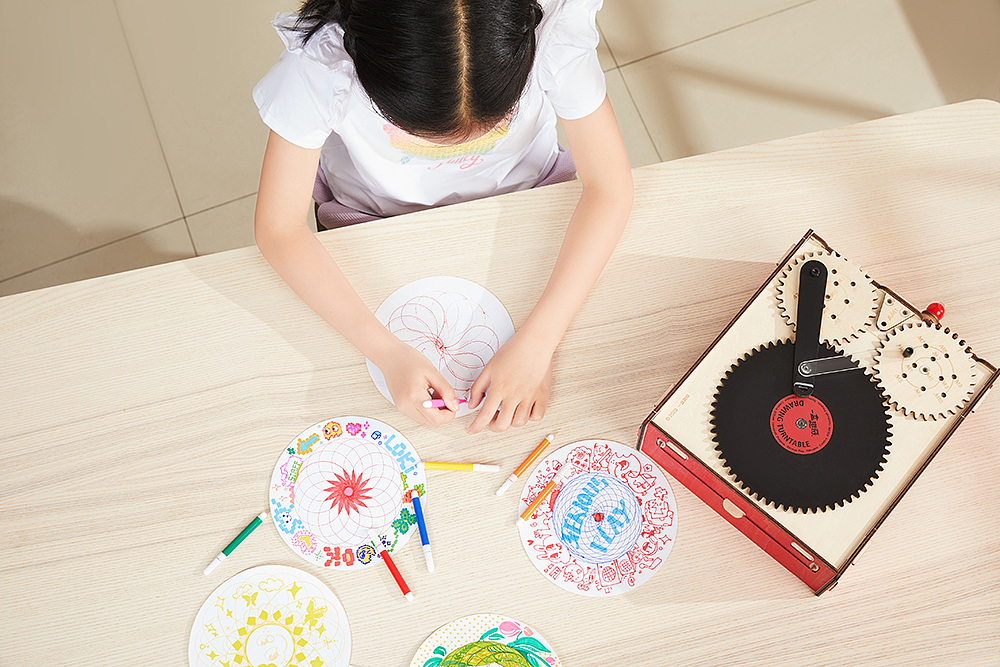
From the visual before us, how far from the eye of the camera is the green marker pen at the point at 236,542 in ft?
2.18

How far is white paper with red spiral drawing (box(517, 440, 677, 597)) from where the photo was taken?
66 cm

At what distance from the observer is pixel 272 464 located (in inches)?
27.4

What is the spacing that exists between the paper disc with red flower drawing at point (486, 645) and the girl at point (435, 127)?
189 millimetres

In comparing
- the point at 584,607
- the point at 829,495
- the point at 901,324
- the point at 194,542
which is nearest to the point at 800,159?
the point at 901,324

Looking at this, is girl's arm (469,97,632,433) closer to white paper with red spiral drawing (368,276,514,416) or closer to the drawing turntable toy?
white paper with red spiral drawing (368,276,514,416)

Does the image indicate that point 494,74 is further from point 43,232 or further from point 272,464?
point 43,232

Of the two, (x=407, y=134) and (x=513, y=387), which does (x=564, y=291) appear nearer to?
(x=513, y=387)

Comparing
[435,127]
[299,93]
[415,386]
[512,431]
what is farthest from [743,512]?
[299,93]

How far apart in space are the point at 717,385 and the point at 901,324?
0.19 metres

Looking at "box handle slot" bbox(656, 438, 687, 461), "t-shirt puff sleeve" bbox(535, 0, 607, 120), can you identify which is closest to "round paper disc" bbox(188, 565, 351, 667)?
Result: "box handle slot" bbox(656, 438, 687, 461)

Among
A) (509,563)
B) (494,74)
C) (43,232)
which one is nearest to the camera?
(494,74)

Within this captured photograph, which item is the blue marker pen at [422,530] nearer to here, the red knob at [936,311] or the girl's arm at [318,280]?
the girl's arm at [318,280]

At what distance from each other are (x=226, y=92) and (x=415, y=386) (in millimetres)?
1131

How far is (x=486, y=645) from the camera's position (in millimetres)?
645
